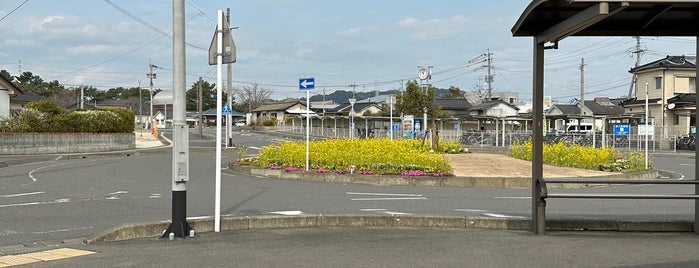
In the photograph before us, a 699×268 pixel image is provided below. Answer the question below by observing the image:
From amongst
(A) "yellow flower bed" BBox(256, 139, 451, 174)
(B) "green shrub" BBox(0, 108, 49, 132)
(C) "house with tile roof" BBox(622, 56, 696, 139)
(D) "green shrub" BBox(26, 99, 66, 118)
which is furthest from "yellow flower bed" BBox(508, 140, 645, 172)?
(C) "house with tile roof" BBox(622, 56, 696, 139)

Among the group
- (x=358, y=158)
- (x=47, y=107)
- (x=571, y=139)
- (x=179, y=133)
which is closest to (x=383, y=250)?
(x=179, y=133)

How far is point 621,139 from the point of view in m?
44.9

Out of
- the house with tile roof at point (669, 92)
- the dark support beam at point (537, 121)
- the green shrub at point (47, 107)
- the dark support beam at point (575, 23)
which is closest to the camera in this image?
the dark support beam at point (575, 23)

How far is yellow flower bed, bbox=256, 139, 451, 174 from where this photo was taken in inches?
693

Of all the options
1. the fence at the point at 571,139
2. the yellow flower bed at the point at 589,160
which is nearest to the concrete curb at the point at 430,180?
the yellow flower bed at the point at 589,160

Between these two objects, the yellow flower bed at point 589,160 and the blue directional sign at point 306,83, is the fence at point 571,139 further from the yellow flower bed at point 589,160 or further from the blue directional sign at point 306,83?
the blue directional sign at point 306,83

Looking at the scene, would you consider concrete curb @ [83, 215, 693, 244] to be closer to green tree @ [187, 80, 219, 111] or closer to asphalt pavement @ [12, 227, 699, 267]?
asphalt pavement @ [12, 227, 699, 267]

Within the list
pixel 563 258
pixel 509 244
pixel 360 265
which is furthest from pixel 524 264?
pixel 360 265

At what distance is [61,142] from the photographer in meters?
33.0

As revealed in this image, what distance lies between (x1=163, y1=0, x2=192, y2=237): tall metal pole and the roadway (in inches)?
46.2

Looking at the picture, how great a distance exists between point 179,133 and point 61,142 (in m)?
29.1

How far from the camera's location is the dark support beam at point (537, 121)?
7533 millimetres

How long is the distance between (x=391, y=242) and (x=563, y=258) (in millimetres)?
1955

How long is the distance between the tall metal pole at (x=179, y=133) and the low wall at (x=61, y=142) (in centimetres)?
2743
